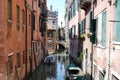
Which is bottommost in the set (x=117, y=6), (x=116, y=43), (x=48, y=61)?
(x=48, y=61)

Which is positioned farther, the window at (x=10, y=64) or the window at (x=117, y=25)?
the window at (x=10, y=64)

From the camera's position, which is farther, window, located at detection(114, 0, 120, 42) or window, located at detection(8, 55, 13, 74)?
window, located at detection(8, 55, 13, 74)

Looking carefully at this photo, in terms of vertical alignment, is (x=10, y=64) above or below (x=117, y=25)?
below

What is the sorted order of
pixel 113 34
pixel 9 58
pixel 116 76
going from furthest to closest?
pixel 9 58 < pixel 113 34 < pixel 116 76

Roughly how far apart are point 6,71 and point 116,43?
621 cm

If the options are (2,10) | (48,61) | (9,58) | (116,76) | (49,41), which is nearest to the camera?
(116,76)

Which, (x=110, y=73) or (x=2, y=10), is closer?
(x=110, y=73)

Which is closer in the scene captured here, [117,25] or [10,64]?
[117,25]

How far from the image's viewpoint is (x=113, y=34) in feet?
42.6

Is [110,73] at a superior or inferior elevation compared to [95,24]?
inferior

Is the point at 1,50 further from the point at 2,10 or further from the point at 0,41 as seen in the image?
the point at 2,10

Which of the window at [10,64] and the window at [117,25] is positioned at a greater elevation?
the window at [117,25]

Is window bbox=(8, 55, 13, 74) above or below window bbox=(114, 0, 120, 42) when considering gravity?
below

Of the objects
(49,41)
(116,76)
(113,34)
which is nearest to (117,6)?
(113,34)
